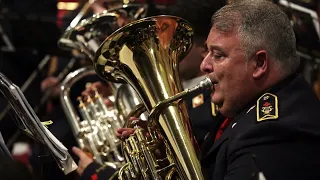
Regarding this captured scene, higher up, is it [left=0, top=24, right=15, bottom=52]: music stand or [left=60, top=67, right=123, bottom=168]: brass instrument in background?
[left=0, top=24, right=15, bottom=52]: music stand

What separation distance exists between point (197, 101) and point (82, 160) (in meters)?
0.64

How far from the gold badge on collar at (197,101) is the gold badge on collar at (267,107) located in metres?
1.04

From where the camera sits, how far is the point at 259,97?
2.32m

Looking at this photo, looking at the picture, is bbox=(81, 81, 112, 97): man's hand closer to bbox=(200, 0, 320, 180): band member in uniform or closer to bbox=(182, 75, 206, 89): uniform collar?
bbox=(182, 75, 206, 89): uniform collar

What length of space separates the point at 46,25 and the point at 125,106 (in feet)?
3.87

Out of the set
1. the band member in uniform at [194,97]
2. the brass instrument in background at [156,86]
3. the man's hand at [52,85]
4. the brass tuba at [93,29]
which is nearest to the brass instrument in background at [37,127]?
the brass instrument in background at [156,86]

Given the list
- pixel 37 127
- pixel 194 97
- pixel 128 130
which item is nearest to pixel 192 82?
pixel 194 97

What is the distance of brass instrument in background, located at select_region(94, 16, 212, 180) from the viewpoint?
2451 mm

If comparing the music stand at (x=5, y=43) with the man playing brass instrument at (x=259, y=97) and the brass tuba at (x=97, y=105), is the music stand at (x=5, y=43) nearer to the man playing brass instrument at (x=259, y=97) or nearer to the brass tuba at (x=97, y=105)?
the brass tuba at (x=97, y=105)

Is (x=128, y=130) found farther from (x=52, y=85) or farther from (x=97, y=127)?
(x=52, y=85)

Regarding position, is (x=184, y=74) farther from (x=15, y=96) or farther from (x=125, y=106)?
(x=15, y=96)

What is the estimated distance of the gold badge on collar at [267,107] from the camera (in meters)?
2.20

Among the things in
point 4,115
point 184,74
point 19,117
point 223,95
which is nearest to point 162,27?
point 223,95

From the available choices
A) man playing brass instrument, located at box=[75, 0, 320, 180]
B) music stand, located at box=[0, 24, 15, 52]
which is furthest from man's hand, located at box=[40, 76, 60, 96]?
man playing brass instrument, located at box=[75, 0, 320, 180]
